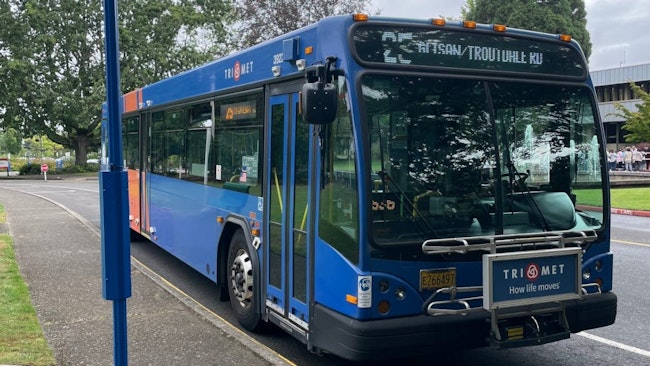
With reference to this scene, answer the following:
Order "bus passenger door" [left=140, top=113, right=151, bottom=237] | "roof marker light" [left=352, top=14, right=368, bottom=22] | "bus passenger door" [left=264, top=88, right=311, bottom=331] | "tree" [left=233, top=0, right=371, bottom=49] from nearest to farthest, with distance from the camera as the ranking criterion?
"roof marker light" [left=352, top=14, right=368, bottom=22], "bus passenger door" [left=264, top=88, right=311, bottom=331], "bus passenger door" [left=140, top=113, right=151, bottom=237], "tree" [left=233, top=0, right=371, bottom=49]

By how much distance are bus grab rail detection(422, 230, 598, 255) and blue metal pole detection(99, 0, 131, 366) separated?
206 centimetres

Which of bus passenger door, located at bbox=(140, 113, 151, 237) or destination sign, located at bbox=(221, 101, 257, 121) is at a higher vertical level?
destination sign, located at bbox=(221, 101, 257, 121)

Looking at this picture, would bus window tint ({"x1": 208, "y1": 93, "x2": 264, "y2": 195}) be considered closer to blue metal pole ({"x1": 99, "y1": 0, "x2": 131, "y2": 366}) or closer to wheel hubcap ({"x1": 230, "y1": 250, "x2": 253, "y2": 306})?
wheel hubcap ({"x1": 230, "y1": 250, "x2": 253, "y2": 306})

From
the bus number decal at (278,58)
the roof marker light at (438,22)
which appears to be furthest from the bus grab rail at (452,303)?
the bus number decal at (278,58)

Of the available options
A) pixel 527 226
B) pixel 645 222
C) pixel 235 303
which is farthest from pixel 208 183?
pixel 645 222

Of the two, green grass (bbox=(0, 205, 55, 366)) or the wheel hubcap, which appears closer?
green grass (bbox=(0, 205, 55, 366))

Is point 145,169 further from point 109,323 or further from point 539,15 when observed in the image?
point 539,15

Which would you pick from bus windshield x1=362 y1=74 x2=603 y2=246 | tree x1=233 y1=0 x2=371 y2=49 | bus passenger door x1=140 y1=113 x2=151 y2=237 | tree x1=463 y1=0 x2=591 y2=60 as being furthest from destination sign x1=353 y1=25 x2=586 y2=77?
tree x1=463 y1=0 x2=591 y2=60

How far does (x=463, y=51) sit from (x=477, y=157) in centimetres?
84

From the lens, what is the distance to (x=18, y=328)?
6160mm

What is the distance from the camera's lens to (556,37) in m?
5.39

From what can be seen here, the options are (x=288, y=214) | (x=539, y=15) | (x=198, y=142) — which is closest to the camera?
(x=288, y=214)

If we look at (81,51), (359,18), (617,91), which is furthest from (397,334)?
(617,91)

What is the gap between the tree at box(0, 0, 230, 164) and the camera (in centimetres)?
4166
